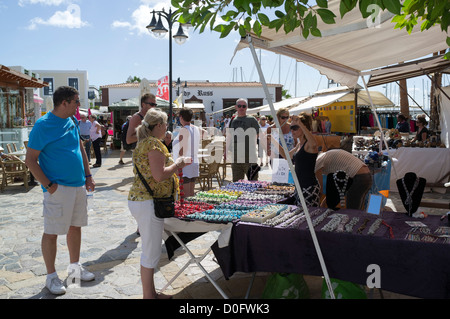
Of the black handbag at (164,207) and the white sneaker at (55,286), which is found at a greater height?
the black handbag at (164,207)

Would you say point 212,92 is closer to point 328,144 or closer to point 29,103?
point 29,103

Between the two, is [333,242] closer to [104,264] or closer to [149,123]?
[149,123]

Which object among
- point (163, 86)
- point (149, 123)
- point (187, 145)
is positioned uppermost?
point (163, 86)

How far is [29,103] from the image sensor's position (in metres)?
21.9

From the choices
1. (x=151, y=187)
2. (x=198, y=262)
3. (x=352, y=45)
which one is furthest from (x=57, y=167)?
(x=352, y=45)

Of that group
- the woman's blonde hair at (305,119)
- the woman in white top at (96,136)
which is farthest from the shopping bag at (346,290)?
the woman in white top at (96,136)

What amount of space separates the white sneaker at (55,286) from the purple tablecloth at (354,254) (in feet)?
5.08

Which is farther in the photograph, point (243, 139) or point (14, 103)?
point (14, 103)

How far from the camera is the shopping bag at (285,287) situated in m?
3.23

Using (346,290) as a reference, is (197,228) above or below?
above

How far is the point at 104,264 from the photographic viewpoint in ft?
14.8

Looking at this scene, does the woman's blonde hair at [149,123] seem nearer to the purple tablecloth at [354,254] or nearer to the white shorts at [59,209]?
the white shorts at [59,209]

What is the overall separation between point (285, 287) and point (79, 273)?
216cm
